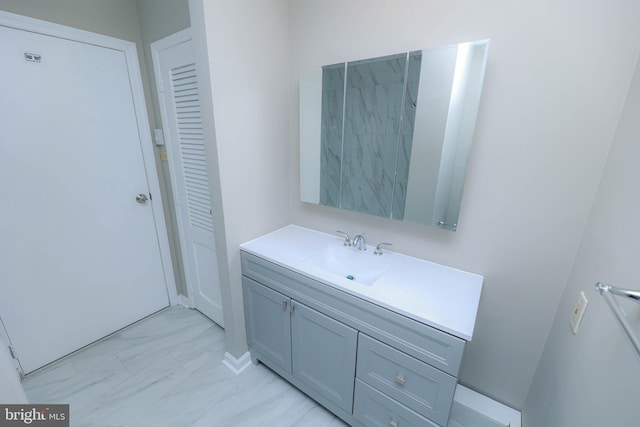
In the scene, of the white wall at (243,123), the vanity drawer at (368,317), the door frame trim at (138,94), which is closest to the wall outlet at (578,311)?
the vanity drawer at (368,317)

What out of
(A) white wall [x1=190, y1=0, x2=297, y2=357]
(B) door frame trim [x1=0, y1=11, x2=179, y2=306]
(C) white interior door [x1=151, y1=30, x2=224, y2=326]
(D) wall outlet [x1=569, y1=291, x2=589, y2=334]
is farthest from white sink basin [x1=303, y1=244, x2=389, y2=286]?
(B) door frame trim [x1=0, y1=11, x2=179, y2=306]

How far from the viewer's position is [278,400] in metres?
1.59

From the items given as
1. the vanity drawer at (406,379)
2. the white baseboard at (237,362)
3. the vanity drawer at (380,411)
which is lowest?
the white baseboard at (237,362)

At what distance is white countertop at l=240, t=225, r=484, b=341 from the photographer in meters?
1.02

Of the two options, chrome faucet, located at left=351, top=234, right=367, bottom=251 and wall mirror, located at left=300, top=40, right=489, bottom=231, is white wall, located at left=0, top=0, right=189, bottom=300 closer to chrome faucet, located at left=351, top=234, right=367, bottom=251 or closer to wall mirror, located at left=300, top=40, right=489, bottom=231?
wall mirror, located at left=300, top=40, right=489, bottom=231

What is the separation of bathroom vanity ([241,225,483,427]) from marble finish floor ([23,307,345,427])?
0.13m

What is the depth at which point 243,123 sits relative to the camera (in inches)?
59.8

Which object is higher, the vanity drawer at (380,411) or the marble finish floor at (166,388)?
the vanity drawer at (380,411)

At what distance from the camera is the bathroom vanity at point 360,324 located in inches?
40.5

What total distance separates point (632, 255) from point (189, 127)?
2.25m

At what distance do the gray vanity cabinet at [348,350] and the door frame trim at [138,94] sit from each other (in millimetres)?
1065

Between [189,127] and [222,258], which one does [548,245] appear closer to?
[222,258]

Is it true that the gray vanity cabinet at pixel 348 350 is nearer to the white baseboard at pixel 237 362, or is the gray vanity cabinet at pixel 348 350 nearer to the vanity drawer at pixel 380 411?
the vanity drawer at pixel 380 411

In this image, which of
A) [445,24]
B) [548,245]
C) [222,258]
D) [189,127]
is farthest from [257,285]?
[445,24]
